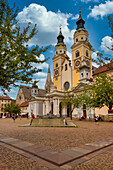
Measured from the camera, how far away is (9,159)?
524cm

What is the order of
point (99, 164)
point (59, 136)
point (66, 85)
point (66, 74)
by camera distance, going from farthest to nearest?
1. point (66, 85)
2. point (66, 74)
3. point (59, 136)
4. point (99, 164)

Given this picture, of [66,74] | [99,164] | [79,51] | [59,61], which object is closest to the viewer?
[99,164]

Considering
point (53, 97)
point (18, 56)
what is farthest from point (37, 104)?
point (18, 56)

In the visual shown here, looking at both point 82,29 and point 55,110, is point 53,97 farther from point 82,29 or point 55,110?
point 82,29

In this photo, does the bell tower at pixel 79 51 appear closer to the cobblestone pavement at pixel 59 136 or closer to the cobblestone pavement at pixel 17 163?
the cobblestone pavement at pixel 59 136

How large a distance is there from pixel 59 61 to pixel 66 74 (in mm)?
8450

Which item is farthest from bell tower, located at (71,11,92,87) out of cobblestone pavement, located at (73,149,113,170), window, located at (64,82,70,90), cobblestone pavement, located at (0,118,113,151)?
cobblestone pavement, located at (73,149,113,170)

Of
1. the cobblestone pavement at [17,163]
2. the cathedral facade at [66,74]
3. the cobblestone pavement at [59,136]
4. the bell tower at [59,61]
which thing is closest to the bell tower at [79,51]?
the cathedral facade at [66,74]

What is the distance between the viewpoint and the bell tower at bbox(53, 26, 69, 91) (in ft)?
193

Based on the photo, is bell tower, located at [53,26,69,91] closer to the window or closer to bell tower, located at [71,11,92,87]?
the window

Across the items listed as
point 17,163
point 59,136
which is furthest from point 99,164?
point 59,136

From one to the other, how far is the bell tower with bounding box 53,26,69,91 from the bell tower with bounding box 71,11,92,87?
23.8ft

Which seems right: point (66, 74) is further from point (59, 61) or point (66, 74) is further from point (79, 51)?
point (79, 51)

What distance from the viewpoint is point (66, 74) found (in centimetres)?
5566
